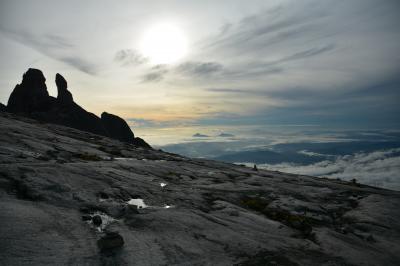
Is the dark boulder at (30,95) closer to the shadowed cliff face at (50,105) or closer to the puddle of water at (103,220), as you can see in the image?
the shadowed cliff face at (50,105)

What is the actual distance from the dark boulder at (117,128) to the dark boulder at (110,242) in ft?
537

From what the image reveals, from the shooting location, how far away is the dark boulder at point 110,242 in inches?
655

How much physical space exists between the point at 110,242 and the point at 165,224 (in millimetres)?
5730

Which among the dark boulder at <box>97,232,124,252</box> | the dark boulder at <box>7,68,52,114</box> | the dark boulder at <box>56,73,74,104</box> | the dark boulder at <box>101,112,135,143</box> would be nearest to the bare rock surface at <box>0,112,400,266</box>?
the dark boulder at <box>97,232,124,252</box>

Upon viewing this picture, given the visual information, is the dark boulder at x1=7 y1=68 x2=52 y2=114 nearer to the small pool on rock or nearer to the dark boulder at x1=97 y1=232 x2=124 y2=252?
the small pool on rock

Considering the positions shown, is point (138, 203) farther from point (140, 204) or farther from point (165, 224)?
point (165, 224)

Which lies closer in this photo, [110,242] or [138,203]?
[110,242]

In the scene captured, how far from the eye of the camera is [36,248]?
49.8 feet

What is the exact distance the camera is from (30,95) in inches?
6412

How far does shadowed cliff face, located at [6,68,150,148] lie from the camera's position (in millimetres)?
153375

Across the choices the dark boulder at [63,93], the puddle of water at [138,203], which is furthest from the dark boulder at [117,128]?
the puddle of water at [138,203]

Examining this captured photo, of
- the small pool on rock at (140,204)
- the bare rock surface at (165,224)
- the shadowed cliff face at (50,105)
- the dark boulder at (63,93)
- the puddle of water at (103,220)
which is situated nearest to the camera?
the bare rock surface at (165,224)

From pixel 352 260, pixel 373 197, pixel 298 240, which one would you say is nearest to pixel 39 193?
pixel 298 240

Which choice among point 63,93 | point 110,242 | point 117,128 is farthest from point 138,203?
point 117,128
